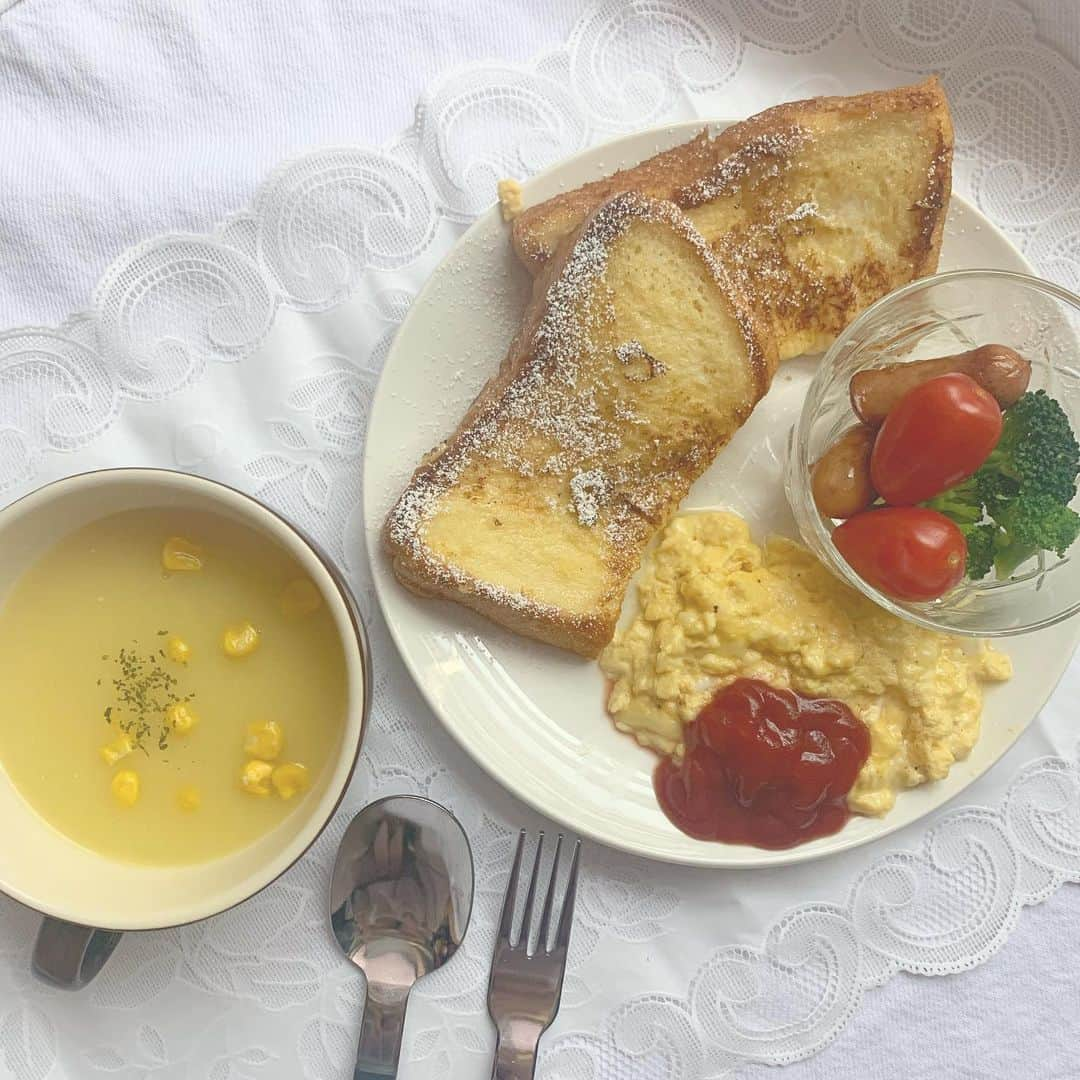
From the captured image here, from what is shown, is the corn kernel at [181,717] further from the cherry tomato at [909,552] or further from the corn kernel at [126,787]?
the cherry tomato at [909,552]

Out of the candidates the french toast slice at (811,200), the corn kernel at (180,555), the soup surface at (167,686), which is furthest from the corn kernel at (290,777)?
the french toast slice at (811,200)

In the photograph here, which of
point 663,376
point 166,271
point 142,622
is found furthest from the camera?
point 166,271

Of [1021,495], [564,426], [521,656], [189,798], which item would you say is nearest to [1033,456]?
[1021,495]

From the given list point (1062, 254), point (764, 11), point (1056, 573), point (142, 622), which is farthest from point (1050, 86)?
point (142, 622)

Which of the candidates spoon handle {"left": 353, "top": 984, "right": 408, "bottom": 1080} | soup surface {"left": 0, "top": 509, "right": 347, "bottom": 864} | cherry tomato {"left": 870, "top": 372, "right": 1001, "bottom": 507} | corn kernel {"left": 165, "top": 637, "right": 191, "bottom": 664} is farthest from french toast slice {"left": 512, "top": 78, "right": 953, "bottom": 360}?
spoon handle {"left": 353, "top": 984, "right": 408, "bottom": 1080}

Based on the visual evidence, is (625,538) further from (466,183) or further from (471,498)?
(466,183)

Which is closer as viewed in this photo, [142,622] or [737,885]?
[142,622]
